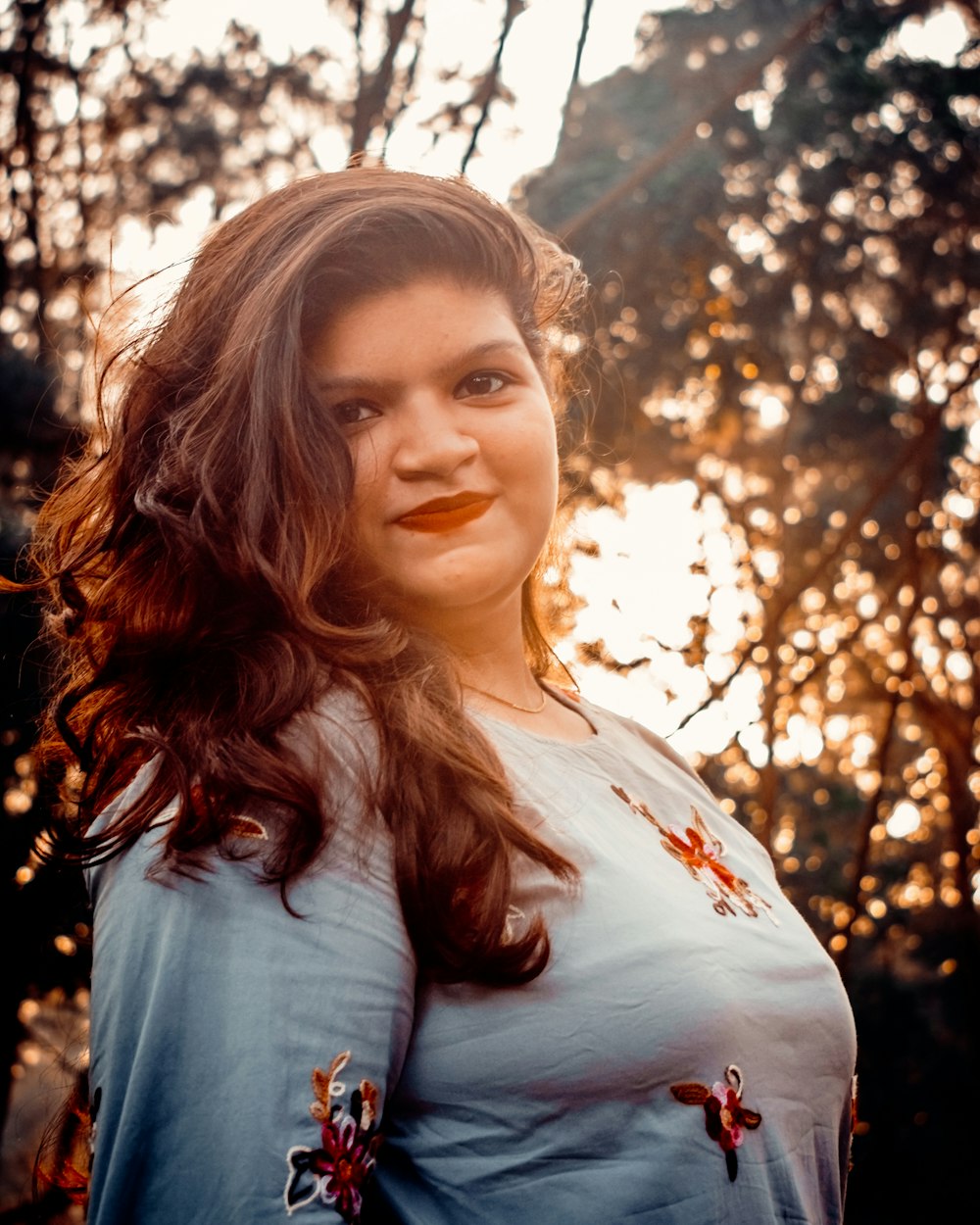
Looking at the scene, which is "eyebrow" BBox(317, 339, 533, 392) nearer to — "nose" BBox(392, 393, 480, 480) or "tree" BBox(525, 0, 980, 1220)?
"nose" BBox(392, 393, 480, 480)

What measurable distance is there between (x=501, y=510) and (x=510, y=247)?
454mm

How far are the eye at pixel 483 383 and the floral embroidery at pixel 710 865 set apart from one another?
1.84 feet

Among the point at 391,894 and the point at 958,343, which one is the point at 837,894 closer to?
the point at 958,343

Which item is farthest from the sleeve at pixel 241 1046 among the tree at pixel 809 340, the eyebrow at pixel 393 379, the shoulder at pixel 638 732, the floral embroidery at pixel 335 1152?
the tree at pixel 809 340

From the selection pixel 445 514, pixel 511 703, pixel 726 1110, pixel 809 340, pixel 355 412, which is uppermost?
pixel 809 340

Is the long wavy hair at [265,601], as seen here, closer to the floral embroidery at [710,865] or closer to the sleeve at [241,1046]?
the sleeve at [241,1046]

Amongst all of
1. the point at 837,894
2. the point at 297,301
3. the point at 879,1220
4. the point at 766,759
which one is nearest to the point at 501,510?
the point at 297,301

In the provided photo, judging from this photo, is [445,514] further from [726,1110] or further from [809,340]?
[809,340]

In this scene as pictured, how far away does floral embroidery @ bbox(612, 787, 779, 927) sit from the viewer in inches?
51.6

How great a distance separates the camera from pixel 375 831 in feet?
3.31

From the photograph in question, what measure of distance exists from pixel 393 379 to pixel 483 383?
16 cm

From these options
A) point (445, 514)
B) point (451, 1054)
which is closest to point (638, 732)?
point (445, 514)

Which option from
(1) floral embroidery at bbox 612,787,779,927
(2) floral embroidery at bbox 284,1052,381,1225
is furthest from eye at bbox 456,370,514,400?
(2) floral embroidery at bbox 284,1052,381,1225

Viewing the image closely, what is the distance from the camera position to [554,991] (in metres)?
1.04
